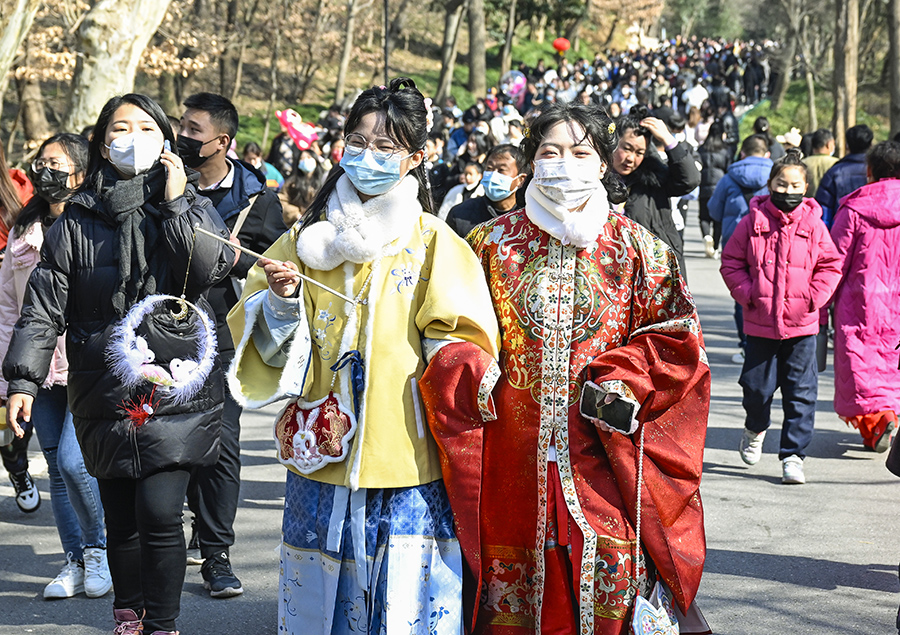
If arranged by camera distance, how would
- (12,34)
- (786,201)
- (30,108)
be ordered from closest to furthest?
(786,201) → (12,34) → (30,108)

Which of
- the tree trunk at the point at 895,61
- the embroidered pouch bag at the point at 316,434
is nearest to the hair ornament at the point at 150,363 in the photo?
the embroidered pouch bag at the point at 316,434

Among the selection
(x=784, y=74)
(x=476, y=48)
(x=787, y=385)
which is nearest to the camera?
(x=787, y=385)

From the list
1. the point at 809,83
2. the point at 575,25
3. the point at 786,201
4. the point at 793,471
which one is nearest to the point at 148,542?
the point at 793,471

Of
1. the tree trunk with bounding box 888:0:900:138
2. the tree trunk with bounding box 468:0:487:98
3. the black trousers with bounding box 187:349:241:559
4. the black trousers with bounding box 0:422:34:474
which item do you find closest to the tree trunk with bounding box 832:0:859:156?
the tree trunk with bounding box 888:0:900:138

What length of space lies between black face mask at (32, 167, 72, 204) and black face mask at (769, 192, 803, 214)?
4126 millimetres

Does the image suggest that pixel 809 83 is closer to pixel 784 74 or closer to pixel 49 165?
pixel 784 74

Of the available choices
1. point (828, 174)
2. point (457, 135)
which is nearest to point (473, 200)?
point (828, 174)

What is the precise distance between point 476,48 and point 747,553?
36634mm

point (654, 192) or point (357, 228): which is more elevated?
point (654, 192)

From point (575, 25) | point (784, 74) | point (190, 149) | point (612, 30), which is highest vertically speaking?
point (612, 30)

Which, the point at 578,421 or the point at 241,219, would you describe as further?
the point at 241,219

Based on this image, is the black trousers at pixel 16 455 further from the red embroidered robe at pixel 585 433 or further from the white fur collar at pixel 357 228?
the red embroidered robe at pixel 585 433

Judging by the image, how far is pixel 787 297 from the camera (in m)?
6.69

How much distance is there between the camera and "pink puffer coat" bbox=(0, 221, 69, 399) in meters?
5.28
